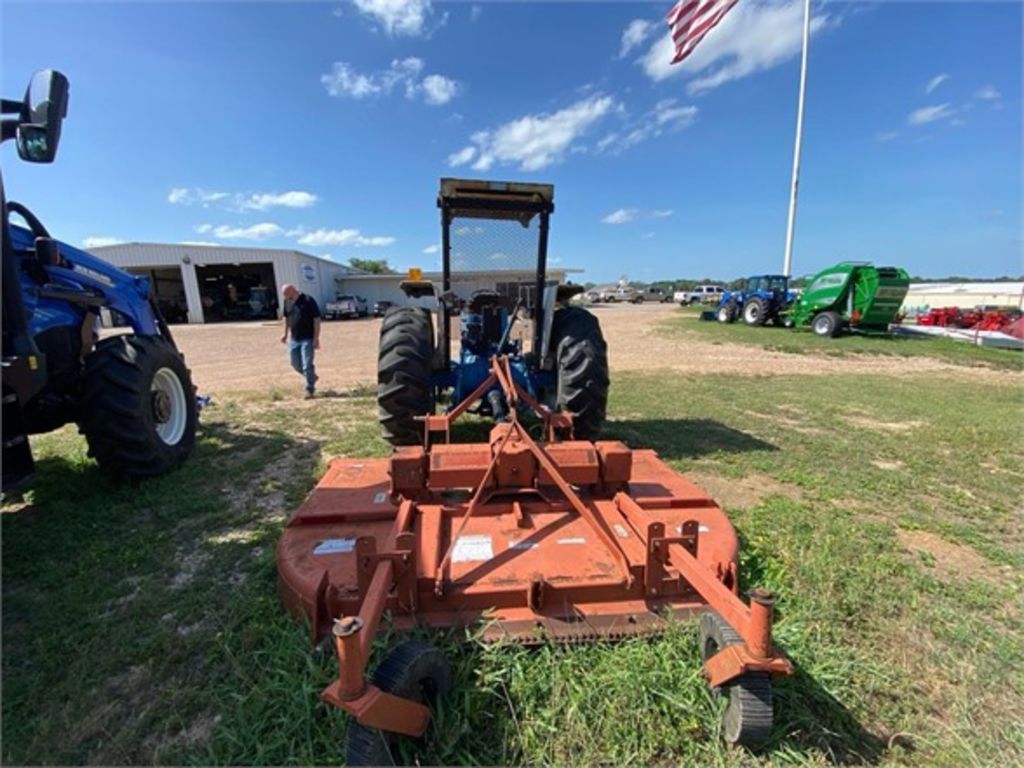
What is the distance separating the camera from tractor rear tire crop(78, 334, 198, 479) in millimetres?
3602

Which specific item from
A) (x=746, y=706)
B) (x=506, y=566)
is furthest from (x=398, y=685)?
(x=746, y=706)

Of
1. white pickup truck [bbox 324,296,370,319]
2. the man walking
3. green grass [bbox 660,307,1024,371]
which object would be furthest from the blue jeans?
white pickup truck [bbox 324,296,370,319]

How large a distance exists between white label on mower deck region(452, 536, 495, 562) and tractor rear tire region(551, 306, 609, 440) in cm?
202

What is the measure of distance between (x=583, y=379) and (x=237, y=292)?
37325 millimetres

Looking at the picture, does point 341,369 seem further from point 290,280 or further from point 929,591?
point 290,280

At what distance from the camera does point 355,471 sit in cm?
320

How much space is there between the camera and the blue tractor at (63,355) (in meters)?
2.88

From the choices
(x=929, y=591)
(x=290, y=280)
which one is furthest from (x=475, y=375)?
(x=290, y=280)

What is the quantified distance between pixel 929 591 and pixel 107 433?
17.3ft

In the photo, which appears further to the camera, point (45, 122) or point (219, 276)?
point (219, 276)

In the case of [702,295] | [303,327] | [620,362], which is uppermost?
[702,295]

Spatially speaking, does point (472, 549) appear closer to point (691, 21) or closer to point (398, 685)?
point (398, 685)

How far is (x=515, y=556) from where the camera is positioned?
89.9 inches

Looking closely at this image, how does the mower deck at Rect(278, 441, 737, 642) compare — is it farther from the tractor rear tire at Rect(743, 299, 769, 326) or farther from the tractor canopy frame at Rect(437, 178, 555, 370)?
the tractor rear tire at Rect(743, 299, 769, 326)
